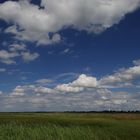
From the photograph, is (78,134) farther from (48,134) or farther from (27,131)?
(27,131)

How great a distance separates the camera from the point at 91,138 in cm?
2745

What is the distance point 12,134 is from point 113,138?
883 centimetres

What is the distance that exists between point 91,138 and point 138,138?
4.46 metres

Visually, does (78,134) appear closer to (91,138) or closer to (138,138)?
(91,138)

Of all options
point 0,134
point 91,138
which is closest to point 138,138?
point 91,138

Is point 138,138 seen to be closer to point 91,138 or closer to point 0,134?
point 91,138

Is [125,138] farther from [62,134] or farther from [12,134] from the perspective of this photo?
[12,134]

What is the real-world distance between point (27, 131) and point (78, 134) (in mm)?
4492

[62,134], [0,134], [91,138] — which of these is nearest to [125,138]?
[91,138]

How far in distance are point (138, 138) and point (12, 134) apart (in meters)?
11.1

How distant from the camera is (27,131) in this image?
28.5m

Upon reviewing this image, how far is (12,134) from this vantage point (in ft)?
90.9

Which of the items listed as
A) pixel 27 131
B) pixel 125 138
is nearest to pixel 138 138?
pixel 125 138

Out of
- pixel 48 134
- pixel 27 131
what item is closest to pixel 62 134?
pixel 48 134
